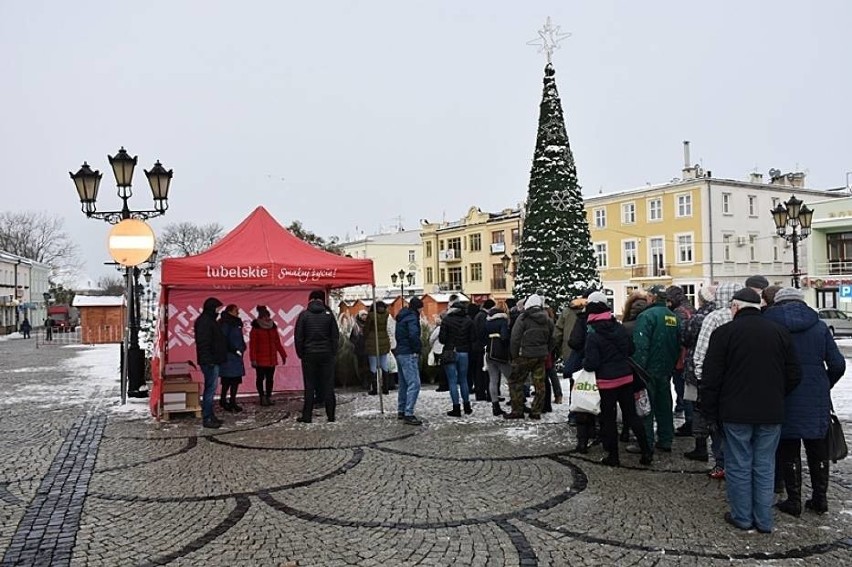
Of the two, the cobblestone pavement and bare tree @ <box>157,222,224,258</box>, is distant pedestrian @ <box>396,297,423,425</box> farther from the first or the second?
bare tree @ <box>157,222,224,258</box>

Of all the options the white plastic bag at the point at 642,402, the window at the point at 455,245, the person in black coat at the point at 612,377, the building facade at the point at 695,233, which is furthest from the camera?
the window at the point at 455,245

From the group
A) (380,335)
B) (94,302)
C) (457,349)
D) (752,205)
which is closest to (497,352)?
(457,349)

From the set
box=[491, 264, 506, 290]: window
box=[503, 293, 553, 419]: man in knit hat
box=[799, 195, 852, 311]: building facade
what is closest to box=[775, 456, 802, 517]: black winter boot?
box=[503, 293, 553, 419]: man in knit hat

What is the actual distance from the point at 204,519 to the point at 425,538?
6.02 feet

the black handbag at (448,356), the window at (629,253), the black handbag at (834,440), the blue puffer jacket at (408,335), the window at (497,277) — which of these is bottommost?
the black handbag at (834,440)

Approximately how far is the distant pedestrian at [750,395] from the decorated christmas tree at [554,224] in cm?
1117

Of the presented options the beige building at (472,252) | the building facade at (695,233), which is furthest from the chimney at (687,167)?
the beige building at (472,252)

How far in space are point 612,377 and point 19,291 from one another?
7562cm

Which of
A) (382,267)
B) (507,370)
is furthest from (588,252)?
(382,267)

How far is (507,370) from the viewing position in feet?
33.1

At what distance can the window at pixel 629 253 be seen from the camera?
49.8m

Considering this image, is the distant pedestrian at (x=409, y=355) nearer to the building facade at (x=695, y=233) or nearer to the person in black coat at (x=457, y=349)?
the person in black coat at (x=457, y=349)

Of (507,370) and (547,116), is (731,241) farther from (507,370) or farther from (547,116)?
(507,370)

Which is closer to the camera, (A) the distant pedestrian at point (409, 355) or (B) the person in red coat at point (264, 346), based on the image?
(A) the distant pedestrian at point (409, 355)
